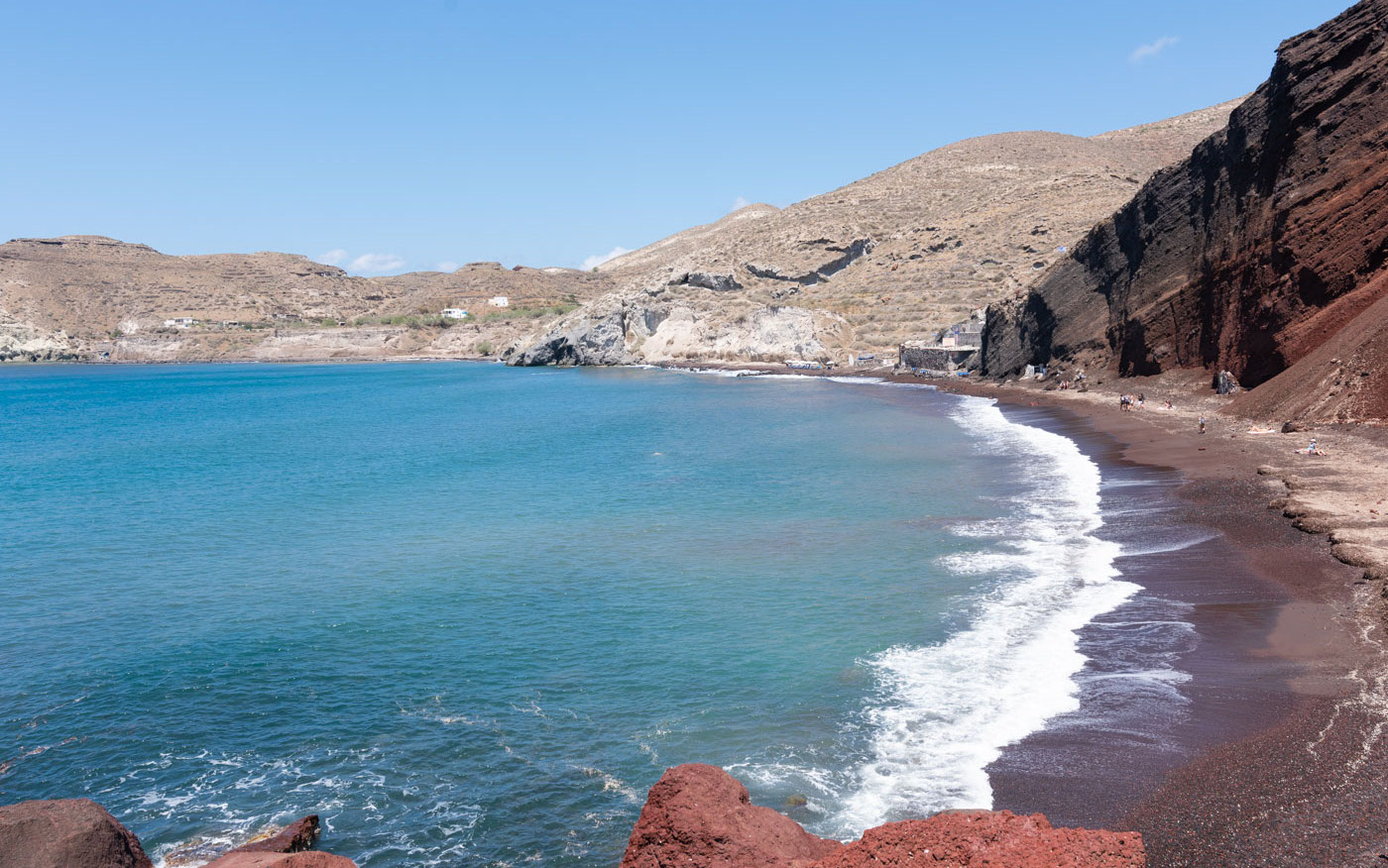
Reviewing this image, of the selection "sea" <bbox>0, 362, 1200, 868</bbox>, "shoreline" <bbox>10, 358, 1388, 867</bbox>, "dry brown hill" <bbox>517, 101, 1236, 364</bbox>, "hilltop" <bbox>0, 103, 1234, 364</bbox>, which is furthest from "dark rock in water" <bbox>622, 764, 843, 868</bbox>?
"hilltop" <bbox>0, 103, 1234, 364</bbox>

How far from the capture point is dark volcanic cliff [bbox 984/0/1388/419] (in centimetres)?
3133

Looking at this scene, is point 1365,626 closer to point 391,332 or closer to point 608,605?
point 608,605

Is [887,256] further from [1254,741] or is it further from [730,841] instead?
[730,841]

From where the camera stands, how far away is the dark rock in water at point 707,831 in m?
7.05

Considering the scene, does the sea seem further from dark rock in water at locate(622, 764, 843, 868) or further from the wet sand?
dark rock in water at locate(622, 764, 843, 868)

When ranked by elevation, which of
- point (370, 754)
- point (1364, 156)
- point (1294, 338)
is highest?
point (1364, 156)

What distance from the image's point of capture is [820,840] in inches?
315

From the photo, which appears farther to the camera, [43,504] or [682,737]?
[43,504]

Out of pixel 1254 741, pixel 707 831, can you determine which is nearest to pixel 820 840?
pixel 707 831

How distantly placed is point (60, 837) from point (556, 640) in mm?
9617

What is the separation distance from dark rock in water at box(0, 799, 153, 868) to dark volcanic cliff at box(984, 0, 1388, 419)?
Answer: 3257 centimetres

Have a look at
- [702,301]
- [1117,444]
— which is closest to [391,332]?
[702,301]

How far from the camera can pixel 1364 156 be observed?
108 ft

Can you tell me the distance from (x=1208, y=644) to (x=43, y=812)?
15.2 m
